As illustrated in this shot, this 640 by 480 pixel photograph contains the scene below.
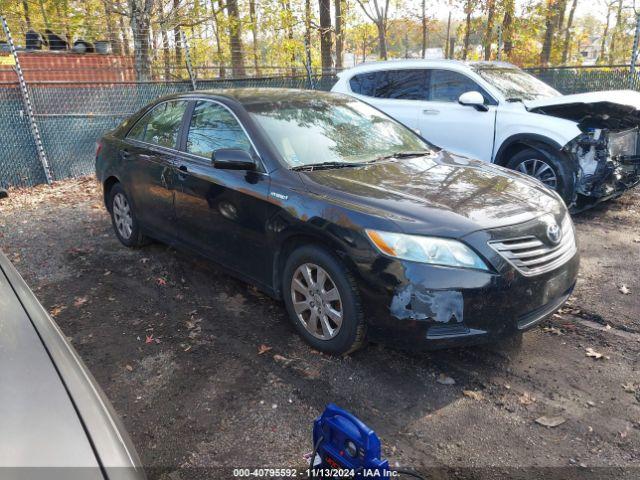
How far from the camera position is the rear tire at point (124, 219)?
5.30m

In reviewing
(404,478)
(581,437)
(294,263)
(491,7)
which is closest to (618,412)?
(581,437)

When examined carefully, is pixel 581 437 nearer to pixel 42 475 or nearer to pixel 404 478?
pixel 404 478

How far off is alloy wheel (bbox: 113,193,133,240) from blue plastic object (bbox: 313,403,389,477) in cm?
380

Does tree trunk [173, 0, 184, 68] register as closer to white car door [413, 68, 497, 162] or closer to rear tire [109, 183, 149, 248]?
white car door [413, 68, 497, 162]

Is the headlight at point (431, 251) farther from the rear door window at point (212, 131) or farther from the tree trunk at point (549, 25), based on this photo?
the tree trunk at point (549, 25)

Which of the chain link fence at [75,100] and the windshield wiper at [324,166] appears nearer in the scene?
the windshield wiper at [324,166]

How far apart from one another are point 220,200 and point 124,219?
2.01m

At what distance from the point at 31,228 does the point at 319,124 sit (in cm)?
439

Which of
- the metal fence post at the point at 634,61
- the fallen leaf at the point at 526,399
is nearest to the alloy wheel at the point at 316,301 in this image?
the fallen leaf at the point at 526,399

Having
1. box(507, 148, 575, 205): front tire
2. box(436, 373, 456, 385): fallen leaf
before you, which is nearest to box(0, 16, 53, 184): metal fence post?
box(507, 148, 575, 205): front tire

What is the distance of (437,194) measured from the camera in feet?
10.8

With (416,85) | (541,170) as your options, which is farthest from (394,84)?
(541,170)

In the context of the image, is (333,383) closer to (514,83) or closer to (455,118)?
(455,118)

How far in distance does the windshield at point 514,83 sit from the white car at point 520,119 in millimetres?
18
